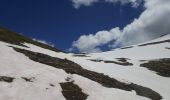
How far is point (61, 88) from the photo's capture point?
35938 mm

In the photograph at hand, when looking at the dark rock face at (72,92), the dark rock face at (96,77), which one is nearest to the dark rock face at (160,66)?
the dark rock face at (96,77)

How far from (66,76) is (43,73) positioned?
13.8ft

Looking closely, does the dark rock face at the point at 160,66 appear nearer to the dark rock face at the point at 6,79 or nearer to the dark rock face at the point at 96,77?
the dark rock face at the point at 96,77

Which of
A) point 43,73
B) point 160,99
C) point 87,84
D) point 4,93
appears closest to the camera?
point 4,93

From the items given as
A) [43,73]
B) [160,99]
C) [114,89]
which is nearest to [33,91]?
[43,73]

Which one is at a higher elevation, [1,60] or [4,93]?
[1,60]

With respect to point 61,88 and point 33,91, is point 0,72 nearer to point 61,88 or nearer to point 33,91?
point 33,91

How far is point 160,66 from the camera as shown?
8150cm

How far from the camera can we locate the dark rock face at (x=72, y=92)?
34.8 meters

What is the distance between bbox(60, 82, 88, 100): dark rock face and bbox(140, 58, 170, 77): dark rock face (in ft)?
133

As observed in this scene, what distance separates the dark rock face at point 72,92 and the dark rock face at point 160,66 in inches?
1600

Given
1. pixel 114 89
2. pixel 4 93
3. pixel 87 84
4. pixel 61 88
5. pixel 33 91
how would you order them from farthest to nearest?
pixel 114 89, pixel 87 84, pixel 61 88, pixel 33 91, pixel 4 93

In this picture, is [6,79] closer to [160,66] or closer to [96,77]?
[96,77]

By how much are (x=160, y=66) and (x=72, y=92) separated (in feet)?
166
